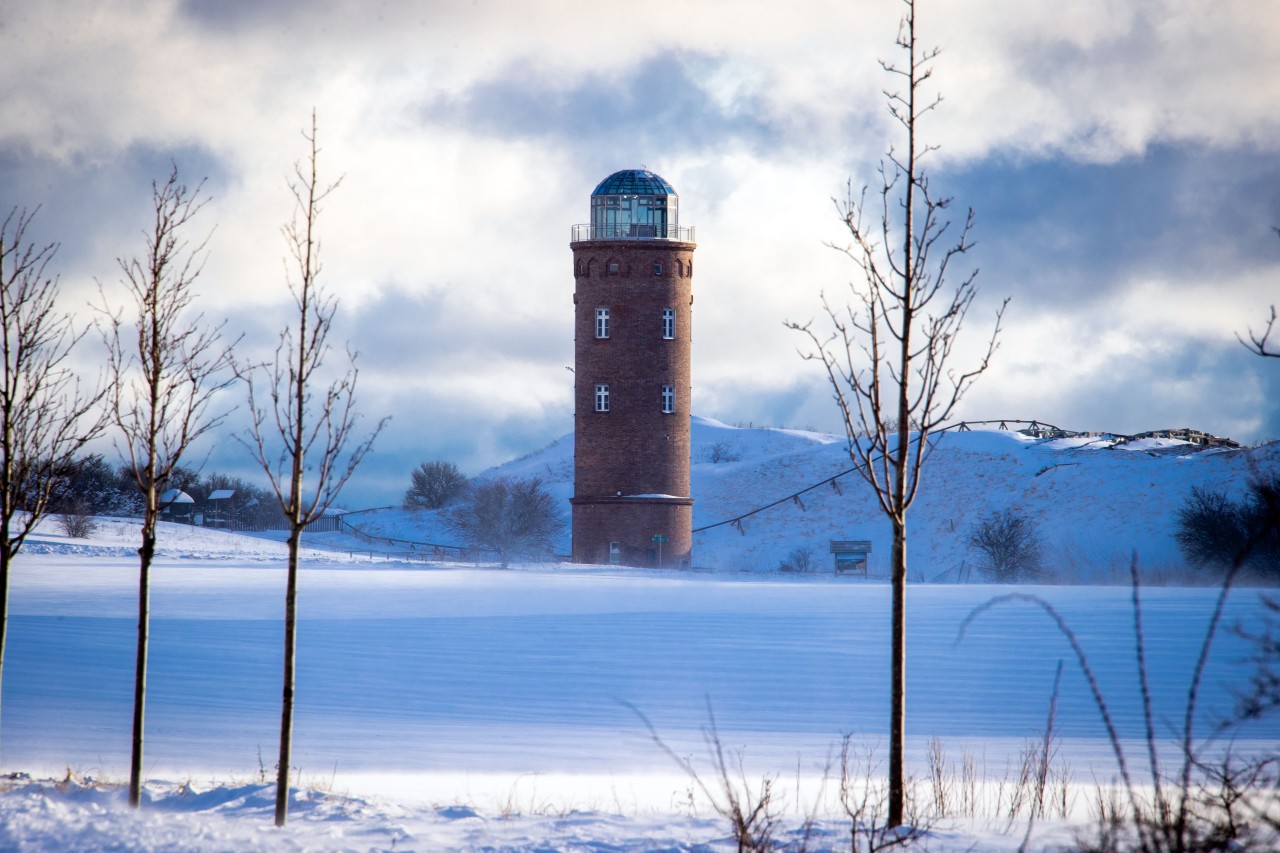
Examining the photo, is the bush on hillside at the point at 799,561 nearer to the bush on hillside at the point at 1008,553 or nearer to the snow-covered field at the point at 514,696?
the bush on hillside at the point at 1008,553

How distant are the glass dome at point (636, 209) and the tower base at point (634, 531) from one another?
9399 millimetres

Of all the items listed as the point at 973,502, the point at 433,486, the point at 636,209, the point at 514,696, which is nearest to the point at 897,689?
the point at 514,696

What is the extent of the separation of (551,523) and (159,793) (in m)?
38.6

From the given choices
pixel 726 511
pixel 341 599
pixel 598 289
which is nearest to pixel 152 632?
pixel 341 599

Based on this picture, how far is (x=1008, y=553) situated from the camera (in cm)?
3841

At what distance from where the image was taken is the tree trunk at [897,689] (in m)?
7.71

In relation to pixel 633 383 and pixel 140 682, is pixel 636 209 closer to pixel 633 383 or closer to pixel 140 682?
pixel 633 383

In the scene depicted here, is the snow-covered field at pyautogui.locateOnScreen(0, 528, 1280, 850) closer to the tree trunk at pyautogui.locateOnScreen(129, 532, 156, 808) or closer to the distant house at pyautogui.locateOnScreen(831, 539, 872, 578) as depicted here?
the tree trunk at pyautogui.locateOnScreen(129, 532, 156, 808)

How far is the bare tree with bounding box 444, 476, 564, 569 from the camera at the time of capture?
148 feet

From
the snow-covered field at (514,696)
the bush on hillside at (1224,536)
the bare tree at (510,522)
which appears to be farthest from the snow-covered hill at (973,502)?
the snow-covered field at (514,696)

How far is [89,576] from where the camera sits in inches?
1077

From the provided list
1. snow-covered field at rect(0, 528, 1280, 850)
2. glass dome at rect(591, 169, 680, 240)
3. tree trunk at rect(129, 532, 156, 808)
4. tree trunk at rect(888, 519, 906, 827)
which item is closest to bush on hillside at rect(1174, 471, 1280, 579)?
snow-covered field at rect(0, 528, 1280, 850)

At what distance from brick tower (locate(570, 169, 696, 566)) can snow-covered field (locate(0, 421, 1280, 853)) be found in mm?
7320

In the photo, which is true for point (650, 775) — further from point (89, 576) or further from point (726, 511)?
point (726, 511)
